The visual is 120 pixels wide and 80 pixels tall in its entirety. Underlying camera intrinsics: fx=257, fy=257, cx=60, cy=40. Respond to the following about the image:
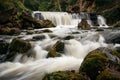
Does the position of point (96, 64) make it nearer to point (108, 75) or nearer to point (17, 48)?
point (108, 75)

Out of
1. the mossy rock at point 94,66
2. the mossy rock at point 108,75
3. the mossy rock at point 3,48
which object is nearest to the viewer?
the mossy rock at point 108,75

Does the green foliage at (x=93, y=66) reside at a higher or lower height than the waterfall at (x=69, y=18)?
lower

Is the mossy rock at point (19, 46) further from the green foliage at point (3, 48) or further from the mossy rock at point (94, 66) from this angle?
the mossy rock at point (94, 66)

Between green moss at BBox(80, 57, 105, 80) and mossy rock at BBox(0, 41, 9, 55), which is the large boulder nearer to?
mossy rock at BBox(0, 41, 9, 55)

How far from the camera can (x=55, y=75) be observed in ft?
27.9

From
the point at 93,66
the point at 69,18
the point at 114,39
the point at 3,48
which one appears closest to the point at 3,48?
the point at 3,48

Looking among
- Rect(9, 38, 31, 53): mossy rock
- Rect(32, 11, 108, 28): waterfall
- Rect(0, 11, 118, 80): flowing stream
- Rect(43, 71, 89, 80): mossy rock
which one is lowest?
Rect(0, 11, 118, 80): flowing stream

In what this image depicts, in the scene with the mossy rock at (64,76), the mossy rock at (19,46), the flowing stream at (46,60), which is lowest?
the flowing stream at (46,60)

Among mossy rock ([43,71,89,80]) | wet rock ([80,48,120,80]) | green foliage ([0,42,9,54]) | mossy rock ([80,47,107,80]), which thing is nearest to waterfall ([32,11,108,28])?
green foliage ([0,42,9,54])

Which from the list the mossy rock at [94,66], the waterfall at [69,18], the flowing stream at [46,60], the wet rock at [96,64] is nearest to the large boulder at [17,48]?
the flowing stream at [46,60]

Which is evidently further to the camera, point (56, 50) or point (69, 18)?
point (69, 18)

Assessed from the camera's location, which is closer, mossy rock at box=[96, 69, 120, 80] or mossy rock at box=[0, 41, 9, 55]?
mossy rock at box=[96, 69, 120, 80]

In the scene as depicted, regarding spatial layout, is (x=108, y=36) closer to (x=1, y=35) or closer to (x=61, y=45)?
(x=61, y=45)

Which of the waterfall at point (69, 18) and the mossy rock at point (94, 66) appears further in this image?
the waterfall at point (69, 18)
